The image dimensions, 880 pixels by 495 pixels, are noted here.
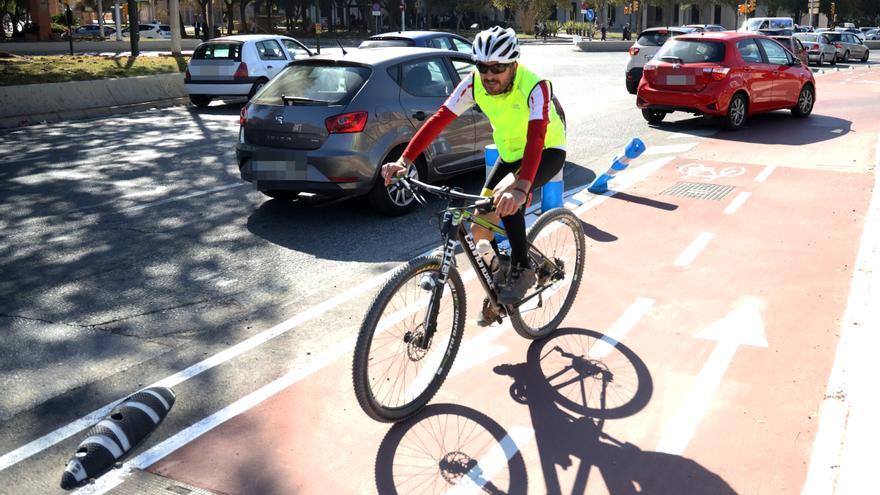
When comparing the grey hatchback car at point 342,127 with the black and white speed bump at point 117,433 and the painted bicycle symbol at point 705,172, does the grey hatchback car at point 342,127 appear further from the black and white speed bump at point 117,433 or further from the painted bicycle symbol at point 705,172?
the black and white speed bump at point 117,433

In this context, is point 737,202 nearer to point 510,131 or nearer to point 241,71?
point 510,131

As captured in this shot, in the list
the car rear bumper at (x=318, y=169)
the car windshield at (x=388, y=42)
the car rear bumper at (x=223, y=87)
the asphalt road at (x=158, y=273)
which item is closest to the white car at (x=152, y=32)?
the car rear bumper at (x=223, y=87)

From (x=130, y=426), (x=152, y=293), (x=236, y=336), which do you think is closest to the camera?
(x=130, y=426)

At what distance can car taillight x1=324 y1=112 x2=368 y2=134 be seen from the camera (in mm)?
8031

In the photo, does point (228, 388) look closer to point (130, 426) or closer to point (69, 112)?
point (130, 426)

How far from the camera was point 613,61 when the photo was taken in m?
35.2

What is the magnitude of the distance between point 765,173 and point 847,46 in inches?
1189

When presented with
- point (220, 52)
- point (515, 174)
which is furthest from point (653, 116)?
point (515, 174)

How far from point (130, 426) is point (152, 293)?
7.62ft

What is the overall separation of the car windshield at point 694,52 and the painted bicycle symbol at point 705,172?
12.7 feet

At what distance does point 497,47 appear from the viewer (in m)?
4.23

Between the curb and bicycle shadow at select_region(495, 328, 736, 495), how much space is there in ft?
47.0

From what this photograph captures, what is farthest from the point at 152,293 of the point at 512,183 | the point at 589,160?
the point at 589,160

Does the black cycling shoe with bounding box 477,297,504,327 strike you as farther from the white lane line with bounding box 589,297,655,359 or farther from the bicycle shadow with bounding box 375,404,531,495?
the white lane line with bounding box 589,297,655,359
